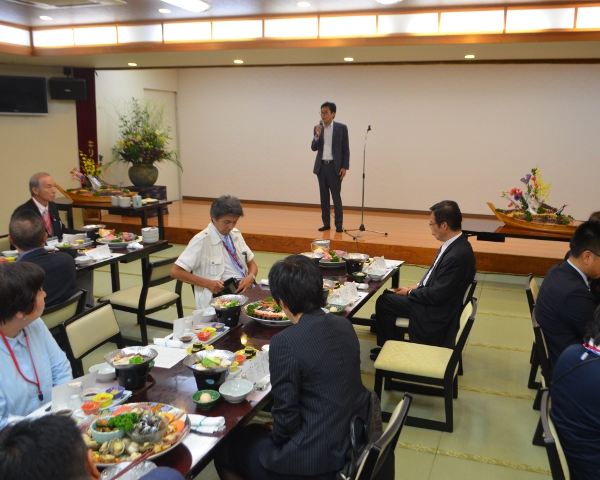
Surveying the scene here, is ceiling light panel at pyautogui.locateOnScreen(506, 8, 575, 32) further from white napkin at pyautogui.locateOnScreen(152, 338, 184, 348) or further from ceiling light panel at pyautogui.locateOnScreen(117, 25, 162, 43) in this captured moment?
white napkin at pyautogui.locateOnScreen(152, 338, 184, 348)

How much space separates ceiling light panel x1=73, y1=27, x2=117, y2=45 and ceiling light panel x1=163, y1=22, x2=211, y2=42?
73 centimetres

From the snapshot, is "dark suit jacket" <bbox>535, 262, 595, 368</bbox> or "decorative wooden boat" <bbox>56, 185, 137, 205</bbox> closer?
"dark suit jacket" <bbox>535, 262, 595, 368</bbox>

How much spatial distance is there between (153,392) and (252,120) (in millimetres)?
8351

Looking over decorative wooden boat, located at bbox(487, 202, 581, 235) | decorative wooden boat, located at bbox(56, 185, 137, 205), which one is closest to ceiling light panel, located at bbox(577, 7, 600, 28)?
decorative wooden boat, located at bbox(487, 202, 581, 235)

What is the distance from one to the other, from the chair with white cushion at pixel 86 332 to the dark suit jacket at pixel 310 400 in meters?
1.18

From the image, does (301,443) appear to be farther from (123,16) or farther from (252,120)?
(252,120)

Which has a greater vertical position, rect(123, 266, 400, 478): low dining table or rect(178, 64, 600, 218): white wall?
rect(178, 64, 600, 218): white wall

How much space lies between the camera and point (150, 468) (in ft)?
5.14

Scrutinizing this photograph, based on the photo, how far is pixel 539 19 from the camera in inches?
203

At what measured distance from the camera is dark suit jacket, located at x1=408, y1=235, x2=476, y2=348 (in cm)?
341

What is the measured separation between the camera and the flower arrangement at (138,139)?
8.49 m

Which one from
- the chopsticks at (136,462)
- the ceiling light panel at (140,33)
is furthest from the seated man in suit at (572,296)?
the ceiling light panel at (140,33)

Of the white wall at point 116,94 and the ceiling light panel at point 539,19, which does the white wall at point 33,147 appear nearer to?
the white wall at point 116,94

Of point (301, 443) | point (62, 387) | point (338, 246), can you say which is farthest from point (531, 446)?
point (338, 246)
